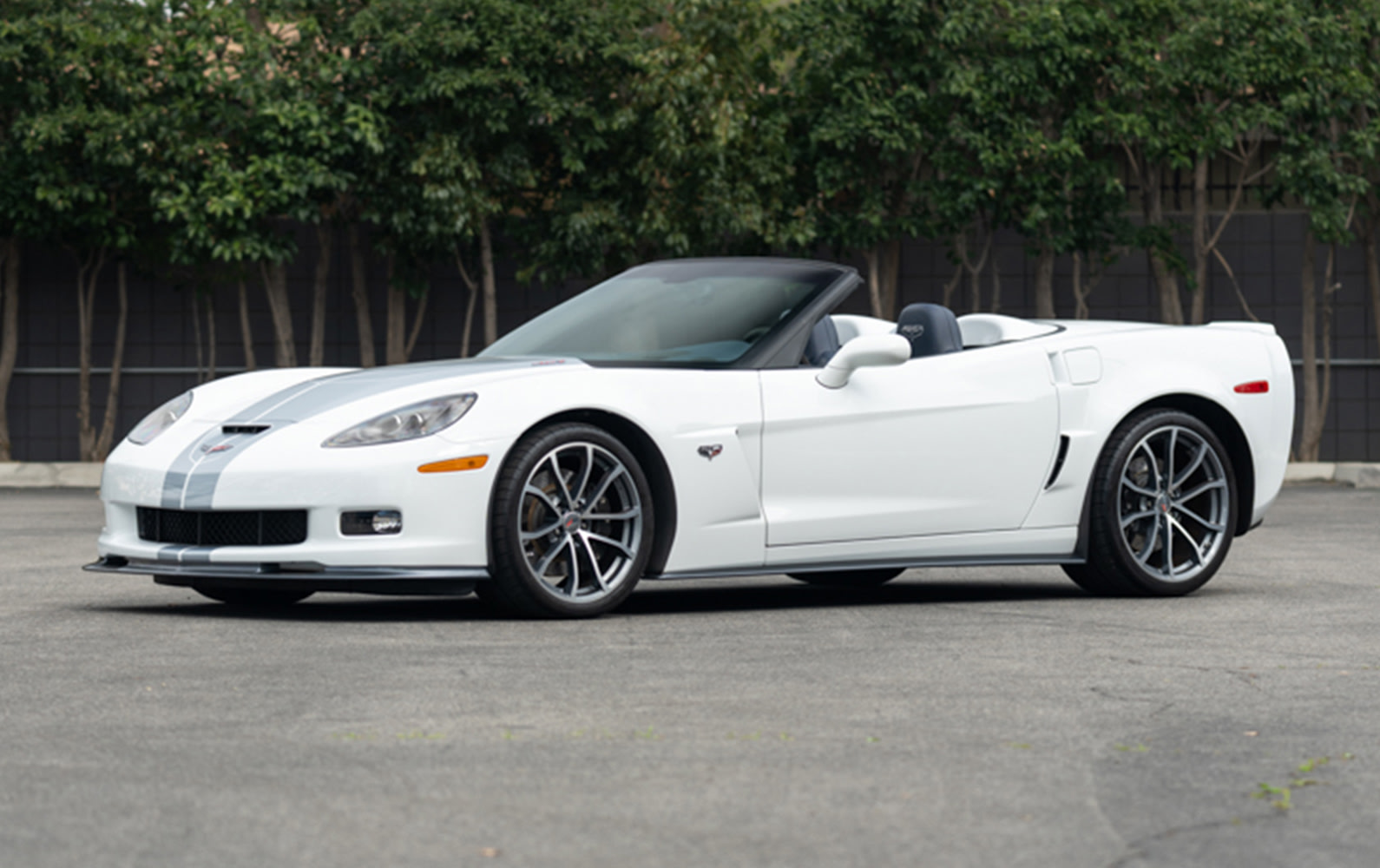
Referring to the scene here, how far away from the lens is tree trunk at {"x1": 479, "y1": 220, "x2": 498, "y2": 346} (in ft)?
67.0

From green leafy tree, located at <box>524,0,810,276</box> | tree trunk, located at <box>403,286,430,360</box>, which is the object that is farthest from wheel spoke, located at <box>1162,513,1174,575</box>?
tree trunk, located at <box>403,286,430,360</box>

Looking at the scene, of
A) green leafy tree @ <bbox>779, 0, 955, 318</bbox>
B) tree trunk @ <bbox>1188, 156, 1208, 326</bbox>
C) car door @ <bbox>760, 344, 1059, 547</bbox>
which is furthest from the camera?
tree trunk @ <bbox>1188, 156, 1208, 326</bbox>

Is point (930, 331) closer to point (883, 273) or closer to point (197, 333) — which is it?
point (883, 273)

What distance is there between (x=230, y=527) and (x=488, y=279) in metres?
13.5

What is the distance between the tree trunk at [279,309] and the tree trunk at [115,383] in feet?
5.62

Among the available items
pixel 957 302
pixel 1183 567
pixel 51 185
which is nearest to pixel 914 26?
pixel 957 302

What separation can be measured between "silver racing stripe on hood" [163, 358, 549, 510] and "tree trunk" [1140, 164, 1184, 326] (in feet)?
46.5

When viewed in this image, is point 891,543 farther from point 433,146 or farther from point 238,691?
point 433,146

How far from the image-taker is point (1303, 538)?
37.7 ft

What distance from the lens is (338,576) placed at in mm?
6898

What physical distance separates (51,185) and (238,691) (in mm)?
15104

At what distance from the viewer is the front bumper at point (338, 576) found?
6.90 meters

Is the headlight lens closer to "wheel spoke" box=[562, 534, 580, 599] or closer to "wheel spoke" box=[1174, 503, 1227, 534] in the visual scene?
"wheel spoke" box=[562, 534, 580, 599]

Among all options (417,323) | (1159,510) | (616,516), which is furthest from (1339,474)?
(616,516)
